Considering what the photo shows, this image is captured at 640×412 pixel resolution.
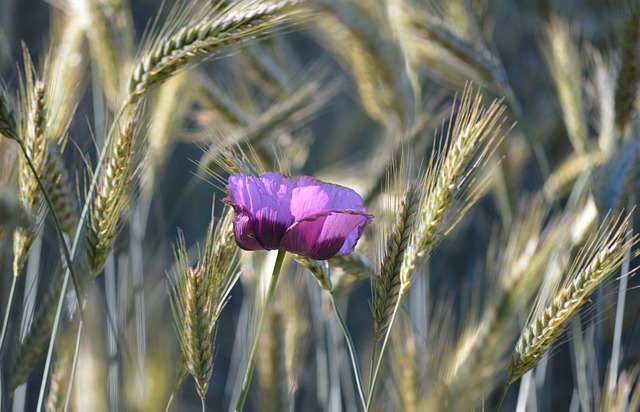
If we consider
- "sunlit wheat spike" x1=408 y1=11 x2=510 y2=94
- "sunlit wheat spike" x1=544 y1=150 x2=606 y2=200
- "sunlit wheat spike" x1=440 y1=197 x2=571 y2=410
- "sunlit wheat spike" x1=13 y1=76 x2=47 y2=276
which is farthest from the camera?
"sunlit wheat spike" x1=544 y1=150 x2=606 y2=200

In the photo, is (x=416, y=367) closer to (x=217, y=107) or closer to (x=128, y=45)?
(x=217, y=107)

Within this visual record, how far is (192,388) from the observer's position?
2400 millimetres

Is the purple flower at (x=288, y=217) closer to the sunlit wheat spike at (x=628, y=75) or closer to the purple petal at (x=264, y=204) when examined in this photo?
the purple petal at (x=264, y=204)

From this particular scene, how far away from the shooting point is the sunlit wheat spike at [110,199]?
2.79 ft

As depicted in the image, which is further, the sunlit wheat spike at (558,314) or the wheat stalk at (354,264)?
the wheat stalk at (354,264)

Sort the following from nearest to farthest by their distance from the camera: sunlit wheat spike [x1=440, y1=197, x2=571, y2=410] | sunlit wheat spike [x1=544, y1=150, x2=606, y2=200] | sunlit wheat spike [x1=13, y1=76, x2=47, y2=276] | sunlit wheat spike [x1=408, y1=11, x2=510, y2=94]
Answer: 1. sunlit wheat spike [x1=13, y1=76, x2=47, y2=276]
2. sunlit wheat spike [x1=440, y1=197, x2=571, y2=410]
3. sunlit wheat spike [x1=408, y1=11, x2=510, y2=94]
4. sunlit wheat spike [x1=544, y1=150, x2=606, y2=200]

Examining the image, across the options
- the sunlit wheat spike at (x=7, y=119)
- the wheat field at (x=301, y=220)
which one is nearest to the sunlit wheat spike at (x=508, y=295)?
the wheat field at (x=301, y=220)

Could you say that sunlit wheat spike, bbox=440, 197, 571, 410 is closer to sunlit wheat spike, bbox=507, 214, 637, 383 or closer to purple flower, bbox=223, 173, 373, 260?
sunlit wheat spike, bbox=507, 214, 637, 383

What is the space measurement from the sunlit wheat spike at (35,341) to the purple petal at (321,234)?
418 millimetres

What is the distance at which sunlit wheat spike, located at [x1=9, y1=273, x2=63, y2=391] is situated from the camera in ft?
3.14

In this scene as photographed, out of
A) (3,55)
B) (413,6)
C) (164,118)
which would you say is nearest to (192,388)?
(164,118)

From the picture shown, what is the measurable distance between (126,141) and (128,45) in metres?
0.65

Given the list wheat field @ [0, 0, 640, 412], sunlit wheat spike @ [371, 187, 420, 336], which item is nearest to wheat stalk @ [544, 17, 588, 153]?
wheat field @ [0, 0, 640, 412]

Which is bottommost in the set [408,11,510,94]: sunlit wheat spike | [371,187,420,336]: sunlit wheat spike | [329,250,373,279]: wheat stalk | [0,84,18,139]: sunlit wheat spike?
[371,187,420,336]: sunlit wheat spike
